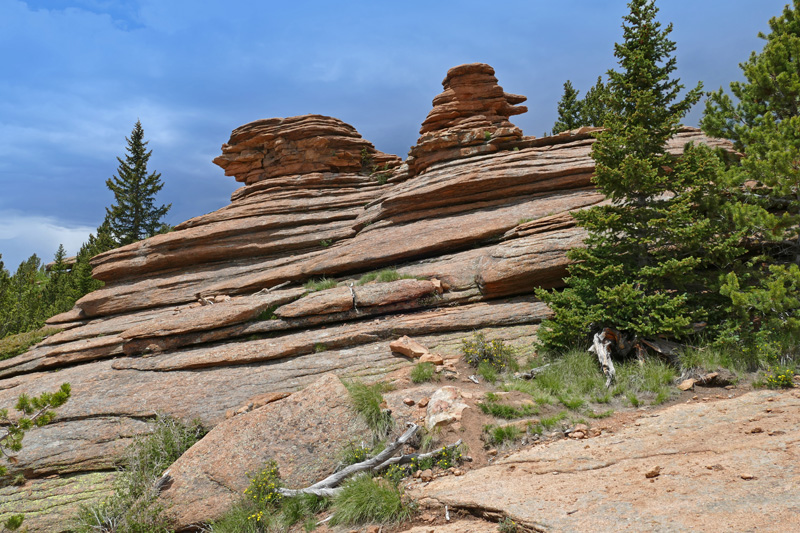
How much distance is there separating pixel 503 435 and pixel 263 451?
5.38m

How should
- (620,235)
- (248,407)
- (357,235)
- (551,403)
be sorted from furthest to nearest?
1. (357,235)
2. (620,235)
3. (248,407)
4. (551,403)

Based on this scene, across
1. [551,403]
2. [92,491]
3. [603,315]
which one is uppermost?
[603,315]

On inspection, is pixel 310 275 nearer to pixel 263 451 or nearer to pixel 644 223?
pixel 263 451

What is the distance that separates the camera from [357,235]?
23.4 meters

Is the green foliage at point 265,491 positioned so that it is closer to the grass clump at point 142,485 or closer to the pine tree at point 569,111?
the grass clump at point 142,485

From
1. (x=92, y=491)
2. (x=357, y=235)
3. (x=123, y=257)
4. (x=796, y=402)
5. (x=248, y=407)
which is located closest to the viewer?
(x=796, y=402)

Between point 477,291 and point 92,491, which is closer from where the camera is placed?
point 92,491

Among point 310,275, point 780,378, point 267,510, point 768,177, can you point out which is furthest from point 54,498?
point 768,177

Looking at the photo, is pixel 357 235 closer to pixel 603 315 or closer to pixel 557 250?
pixel 557 250

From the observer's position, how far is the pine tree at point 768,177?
980 centimetres

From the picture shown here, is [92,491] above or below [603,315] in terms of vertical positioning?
below

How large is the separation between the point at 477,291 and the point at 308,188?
59.9 feet

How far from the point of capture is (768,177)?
10.3 meters

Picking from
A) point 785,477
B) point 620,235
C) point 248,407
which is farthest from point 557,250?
point 248,407
